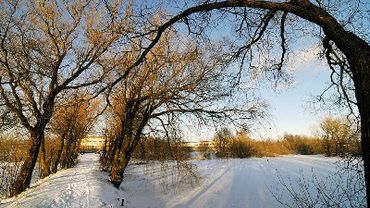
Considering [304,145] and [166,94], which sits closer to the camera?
[166,94]

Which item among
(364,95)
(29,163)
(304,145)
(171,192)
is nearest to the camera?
(364,95)

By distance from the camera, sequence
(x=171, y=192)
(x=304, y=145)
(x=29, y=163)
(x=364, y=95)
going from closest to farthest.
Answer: (x=364, y=95)
(x=29, y=163)
(x=171, y=192)
(x=304, y=145)

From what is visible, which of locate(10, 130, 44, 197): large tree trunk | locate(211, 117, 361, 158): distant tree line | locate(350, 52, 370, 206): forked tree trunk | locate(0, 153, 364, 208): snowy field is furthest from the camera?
locate(211, 117, 361, 158): distant tree line

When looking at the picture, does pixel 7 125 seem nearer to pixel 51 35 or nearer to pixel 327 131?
pixel 51 35

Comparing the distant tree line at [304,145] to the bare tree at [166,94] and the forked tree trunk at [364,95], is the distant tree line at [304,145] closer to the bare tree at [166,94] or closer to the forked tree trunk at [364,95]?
the bare tree at [166,94]

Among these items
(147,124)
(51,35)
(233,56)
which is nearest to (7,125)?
(51,35)

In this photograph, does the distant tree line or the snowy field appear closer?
the snowy field

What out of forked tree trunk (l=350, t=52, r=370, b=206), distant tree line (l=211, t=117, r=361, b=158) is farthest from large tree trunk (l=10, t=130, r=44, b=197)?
distant tree line (l=211, t=117, r=361, b=158)

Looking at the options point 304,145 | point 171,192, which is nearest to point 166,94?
point 171,192

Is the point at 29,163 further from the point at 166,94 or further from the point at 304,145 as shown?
the point at 304,145

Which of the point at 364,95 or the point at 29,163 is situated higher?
the point at 364,95

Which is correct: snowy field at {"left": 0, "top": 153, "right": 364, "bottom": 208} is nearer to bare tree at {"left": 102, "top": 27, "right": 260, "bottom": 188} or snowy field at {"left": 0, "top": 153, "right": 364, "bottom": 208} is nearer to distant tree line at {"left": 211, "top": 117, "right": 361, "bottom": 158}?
bare tree at {"left": 102, "top": 27, "right": 260, "bottom": 188}

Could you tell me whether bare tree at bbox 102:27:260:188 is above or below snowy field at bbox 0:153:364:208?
above

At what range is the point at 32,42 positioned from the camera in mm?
13820
